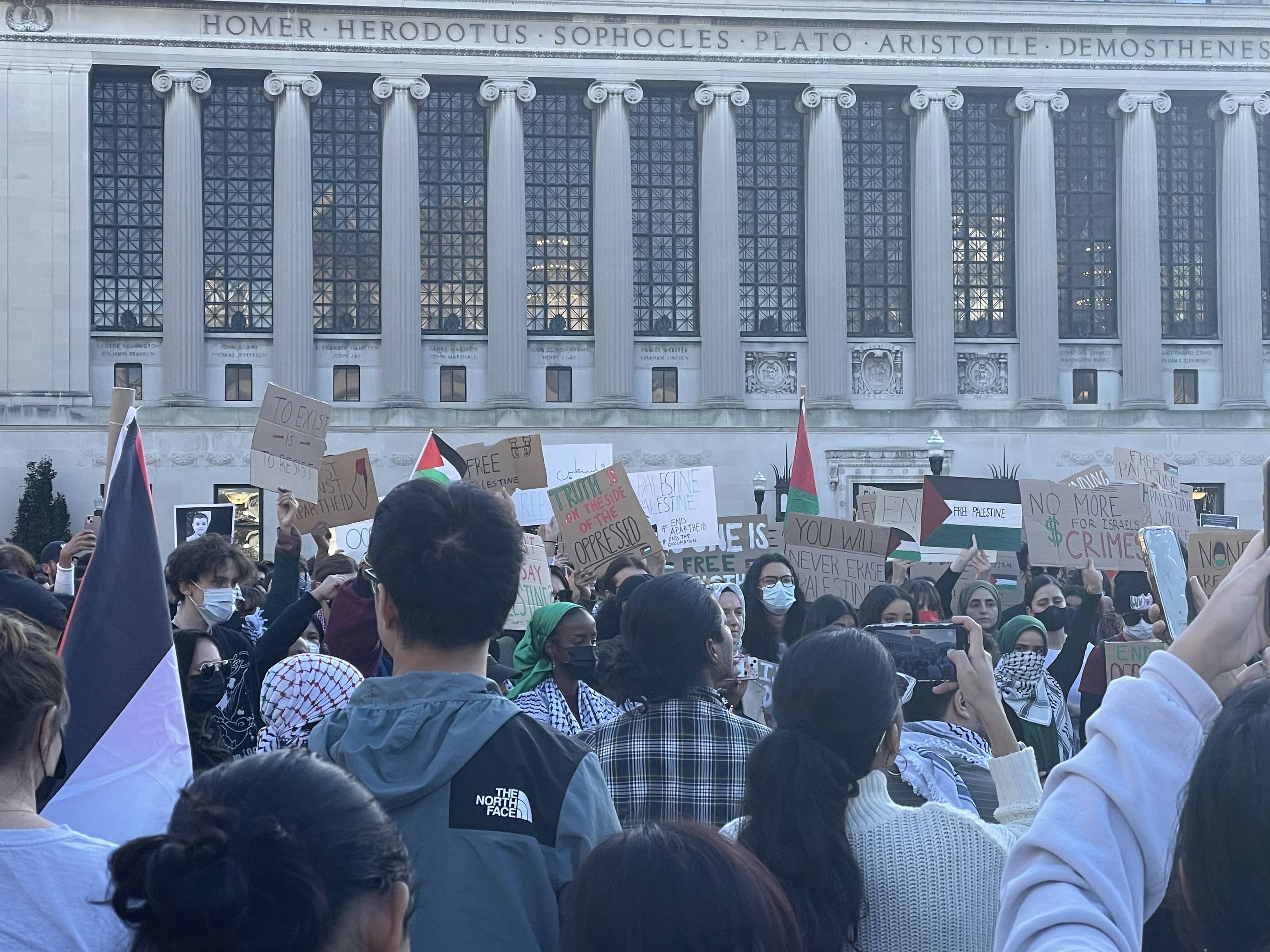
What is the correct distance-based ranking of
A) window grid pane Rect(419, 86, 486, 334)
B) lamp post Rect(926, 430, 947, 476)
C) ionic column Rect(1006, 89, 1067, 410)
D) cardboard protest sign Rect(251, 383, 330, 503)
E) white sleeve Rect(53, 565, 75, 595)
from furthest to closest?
ionic column Rect(1006, 89, 1067, 410) → window grid pane Rect(419, 86, 486, 334) → lamp post Rect(926, 430, 947, 476) → cardboard protest sign Rect(251, 383, 330, 503) → white sleeve Rect(53, 565, 75, 595)

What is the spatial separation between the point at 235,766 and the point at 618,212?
35938 millimetres

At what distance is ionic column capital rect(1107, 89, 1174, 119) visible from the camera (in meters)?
38.8

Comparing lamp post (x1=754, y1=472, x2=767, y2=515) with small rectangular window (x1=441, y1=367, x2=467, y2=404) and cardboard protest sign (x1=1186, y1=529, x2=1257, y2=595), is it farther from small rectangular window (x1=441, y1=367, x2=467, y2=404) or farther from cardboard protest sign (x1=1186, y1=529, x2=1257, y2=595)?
cardboard protest sign (x1=1186, y1=529, x2=1257, y2=595)

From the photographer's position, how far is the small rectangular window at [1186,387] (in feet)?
130

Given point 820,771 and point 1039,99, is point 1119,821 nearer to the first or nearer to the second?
point 820,771

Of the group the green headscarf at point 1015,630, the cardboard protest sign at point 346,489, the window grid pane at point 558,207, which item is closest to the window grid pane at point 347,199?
the window grid pane at point 558,207

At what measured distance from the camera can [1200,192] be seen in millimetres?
40094

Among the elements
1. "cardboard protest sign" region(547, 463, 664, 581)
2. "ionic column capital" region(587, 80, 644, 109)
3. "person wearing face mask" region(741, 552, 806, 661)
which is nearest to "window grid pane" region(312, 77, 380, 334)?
"ionic column capital" region(587, 80, 644, 109)

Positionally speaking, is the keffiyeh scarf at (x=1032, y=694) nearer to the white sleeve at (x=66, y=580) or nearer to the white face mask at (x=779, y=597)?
the white face mask at (x=779, y=597)

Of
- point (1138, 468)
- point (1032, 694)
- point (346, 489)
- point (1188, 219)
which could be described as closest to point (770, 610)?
point (1032, 694)

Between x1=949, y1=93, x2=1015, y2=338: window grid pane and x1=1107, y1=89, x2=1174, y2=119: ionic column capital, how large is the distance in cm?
285

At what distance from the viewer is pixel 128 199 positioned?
37156mm

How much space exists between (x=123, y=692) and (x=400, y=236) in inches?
1309

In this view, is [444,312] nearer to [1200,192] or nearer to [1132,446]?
[1132,446]
